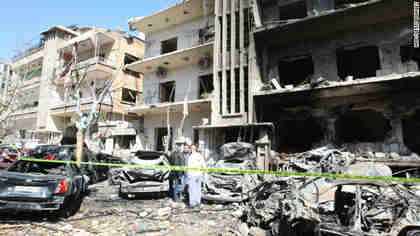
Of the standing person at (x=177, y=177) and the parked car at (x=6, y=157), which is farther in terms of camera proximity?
the parked car at (x=6, y=157)

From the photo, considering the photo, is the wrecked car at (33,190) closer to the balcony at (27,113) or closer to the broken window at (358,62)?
the broken window at (358,62)

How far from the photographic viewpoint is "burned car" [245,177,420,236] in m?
3.25

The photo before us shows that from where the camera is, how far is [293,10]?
12.6 metres

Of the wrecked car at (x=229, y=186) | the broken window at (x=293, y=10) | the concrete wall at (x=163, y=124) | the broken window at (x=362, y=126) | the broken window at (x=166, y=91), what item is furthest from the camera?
the broken window at (x=166, y=91)

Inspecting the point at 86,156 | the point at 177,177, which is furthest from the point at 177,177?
the point at 86,156

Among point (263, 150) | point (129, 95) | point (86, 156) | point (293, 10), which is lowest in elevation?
point (86, 156)

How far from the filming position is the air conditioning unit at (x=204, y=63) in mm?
14412

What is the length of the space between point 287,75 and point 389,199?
995 cm

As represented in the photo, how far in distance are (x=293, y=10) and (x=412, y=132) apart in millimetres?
8229

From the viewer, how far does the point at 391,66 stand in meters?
9.70

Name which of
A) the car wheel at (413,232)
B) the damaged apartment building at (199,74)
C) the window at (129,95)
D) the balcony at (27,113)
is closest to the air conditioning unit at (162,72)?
the damaged apartment building at (199,74)

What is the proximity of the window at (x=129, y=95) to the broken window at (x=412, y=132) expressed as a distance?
18.4 metres

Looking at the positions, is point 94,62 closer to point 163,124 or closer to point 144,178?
point 163,124

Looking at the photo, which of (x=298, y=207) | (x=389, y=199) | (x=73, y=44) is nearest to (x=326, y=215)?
(x=298, y=207)
